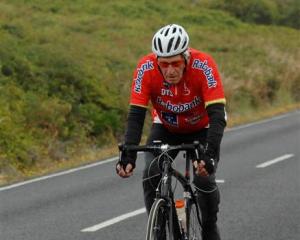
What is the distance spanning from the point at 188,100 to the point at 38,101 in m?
11.3

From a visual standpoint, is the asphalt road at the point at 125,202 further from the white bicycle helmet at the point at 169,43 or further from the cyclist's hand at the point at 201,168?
the white bicycle helmet at the point at 169,43

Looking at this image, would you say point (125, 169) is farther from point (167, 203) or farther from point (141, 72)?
point (141, 72)

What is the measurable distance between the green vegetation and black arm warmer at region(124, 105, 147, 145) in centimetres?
815

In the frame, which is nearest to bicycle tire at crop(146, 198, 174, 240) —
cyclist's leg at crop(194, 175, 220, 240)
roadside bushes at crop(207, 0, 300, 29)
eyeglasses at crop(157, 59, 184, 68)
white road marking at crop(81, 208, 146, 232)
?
cyclist's leg at crop(194, 175, 220, 240)

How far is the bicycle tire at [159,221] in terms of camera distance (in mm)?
5129

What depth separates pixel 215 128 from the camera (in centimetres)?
549

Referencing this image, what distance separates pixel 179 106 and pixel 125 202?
14.2ft

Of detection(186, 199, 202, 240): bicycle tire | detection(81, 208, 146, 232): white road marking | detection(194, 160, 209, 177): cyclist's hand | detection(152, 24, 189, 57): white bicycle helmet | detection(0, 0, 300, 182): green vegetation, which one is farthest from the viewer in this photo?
detection(0, 0, 300, 182): green vegetation

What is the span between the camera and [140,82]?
5820mm

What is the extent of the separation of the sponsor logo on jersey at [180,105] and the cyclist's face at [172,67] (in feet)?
0.82

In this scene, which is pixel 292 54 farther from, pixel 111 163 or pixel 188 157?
pixel 188 157

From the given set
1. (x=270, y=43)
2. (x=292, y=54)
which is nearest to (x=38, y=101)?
(x=292, y=54)

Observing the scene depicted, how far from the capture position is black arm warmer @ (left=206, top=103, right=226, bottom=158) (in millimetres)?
5434

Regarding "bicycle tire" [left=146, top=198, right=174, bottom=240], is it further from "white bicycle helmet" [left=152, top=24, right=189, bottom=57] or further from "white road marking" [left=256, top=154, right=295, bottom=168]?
"white road marking" [left=256, top=154, right=295, bottom=168]
